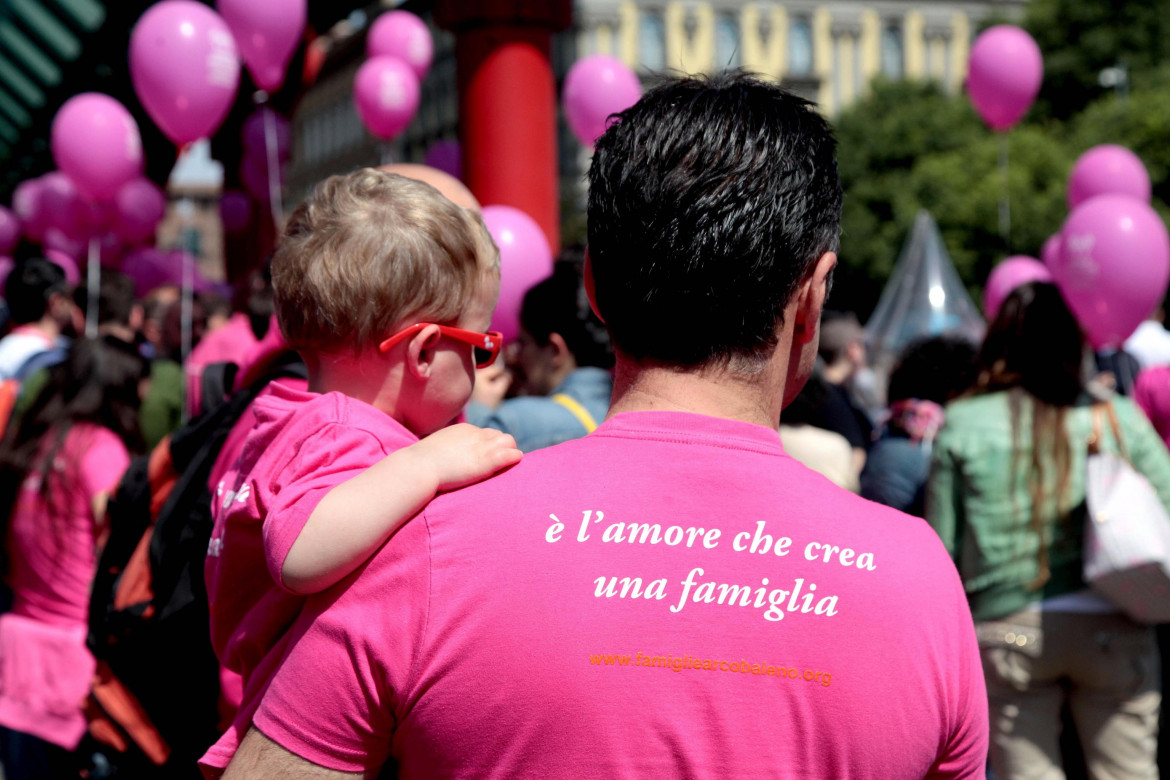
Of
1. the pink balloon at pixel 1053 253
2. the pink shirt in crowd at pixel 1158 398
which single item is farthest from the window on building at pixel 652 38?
the pink shirt in crowd at pixel 1158 398

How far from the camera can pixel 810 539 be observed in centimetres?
→ 126

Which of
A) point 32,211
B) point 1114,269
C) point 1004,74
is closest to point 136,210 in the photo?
point 32,211

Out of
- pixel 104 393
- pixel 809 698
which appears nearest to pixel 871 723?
pixel 809 698

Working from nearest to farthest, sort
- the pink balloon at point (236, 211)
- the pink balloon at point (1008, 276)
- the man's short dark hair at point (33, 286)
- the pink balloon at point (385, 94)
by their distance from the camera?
the man's short dark hair at point (33, 286), the pink balloon at point (1008, 276), the pink balloon at point (385, 94), the pink balloon at point (236, 211)

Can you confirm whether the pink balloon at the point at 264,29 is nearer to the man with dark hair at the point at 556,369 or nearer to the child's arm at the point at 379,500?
the man with dark hair at the point at 556,369

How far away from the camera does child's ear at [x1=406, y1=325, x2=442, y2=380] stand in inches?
65.0

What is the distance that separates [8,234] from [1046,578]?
13274 mm

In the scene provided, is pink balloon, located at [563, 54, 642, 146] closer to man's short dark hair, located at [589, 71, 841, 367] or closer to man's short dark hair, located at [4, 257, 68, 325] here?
man's short dark hair, located at [4, 257, 68, 325]

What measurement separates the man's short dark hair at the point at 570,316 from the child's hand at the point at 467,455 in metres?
1.98

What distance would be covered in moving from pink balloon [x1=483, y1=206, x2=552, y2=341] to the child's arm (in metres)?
2.26

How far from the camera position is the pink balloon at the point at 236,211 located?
13000mm

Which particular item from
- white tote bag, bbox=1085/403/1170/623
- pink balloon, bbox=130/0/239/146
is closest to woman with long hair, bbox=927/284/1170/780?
white tote bag, bbox=1085/403/1170/623

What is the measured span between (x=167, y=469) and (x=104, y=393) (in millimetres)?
1360

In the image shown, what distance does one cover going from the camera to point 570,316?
11.2 feet
